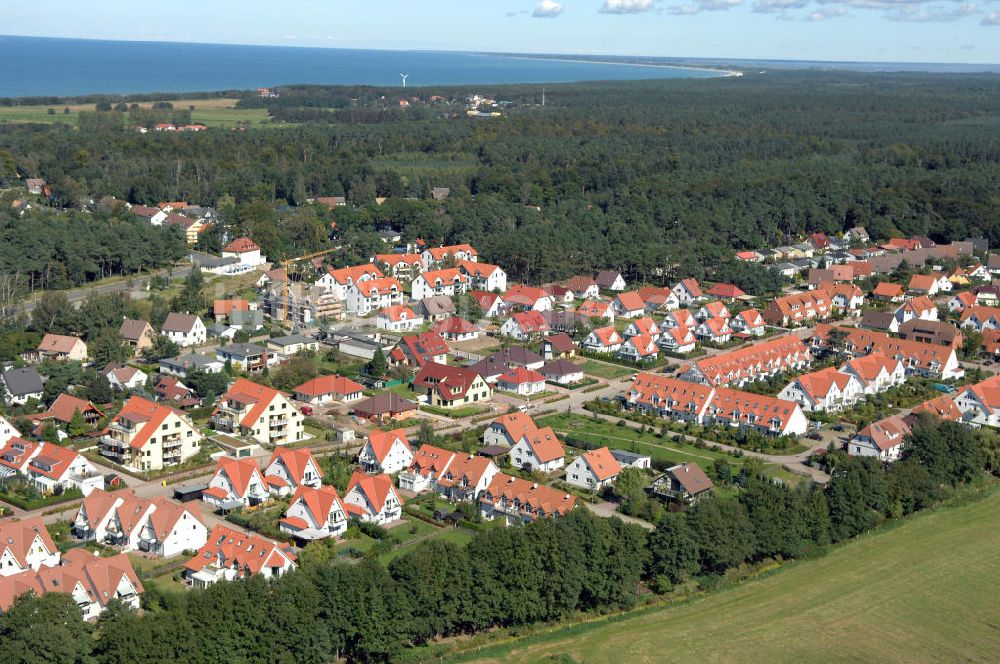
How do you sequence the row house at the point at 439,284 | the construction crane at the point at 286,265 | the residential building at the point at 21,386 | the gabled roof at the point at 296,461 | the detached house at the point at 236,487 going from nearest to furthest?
the detached house at the point at 236,487 < the gabled roof at the point at 296,461 < the residential building at the point at 21,386 < the construction crane at the point at 286,265 < the row house at the point at 439,284

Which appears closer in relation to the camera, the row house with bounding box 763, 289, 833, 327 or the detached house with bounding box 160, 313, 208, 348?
the detached house with bounding box 160, 313, 208, 348

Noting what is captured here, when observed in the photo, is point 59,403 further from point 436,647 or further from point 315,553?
point 436,647

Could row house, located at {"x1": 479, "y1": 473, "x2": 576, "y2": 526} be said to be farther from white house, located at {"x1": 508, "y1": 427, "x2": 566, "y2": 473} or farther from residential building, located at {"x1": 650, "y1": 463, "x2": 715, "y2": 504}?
residential building, located at {"x1": 650, "y1": 463, "x2": 715, "y2": 504}

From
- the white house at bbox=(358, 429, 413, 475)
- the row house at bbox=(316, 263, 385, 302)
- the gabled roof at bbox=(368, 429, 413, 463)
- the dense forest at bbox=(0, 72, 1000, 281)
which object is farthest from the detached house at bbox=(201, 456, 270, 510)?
the dense forest at bbox=(0, 72, 1000, 281)

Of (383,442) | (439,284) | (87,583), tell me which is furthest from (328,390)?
(439,284)

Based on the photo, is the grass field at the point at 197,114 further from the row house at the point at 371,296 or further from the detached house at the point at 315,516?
the detached house at the point at 315,516

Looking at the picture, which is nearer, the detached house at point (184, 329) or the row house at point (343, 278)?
the detached house at point (184, 329)

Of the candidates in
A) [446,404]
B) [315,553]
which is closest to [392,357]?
[446,404]

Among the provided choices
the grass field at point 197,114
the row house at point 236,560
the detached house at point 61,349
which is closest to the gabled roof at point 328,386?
the detached house at point 61,349
